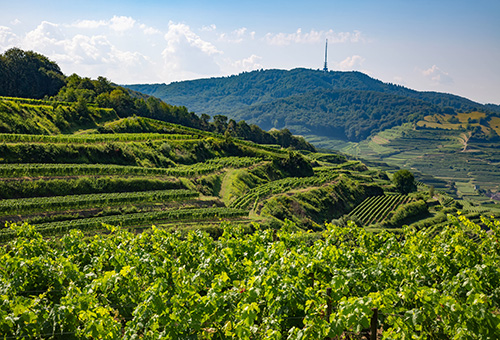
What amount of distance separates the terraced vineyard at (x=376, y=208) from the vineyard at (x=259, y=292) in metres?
67.9

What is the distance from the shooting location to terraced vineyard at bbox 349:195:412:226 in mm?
84506

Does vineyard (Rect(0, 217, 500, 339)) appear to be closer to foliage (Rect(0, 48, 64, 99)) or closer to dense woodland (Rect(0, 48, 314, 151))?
dense woodland (Rect(0, 48, 314, 151))

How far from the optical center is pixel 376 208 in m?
90.6

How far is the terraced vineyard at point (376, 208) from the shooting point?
84.5 metres

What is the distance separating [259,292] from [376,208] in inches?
3371

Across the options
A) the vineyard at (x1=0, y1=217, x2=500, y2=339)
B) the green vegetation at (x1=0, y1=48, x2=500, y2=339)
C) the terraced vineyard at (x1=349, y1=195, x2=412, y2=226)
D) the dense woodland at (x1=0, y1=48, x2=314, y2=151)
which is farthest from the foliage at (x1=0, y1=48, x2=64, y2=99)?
the vineyard at (x1=0, y1=217, x2=500, y2=339)

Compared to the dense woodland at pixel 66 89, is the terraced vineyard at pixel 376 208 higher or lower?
lower

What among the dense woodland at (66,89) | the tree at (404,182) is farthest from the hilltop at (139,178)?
the tree at (404,182)

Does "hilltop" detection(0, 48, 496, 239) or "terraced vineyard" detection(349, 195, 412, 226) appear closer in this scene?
"hilltop" detection(0, 48, 496, 239)

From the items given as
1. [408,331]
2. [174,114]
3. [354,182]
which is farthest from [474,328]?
[174,114]

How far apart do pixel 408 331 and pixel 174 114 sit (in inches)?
4896

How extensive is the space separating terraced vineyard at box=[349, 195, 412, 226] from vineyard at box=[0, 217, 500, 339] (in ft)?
223

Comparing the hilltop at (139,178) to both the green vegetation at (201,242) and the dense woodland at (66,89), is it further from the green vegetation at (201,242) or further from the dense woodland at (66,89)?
the dense woodland at (66,89)

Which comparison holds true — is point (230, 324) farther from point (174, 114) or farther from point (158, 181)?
point (174, 114)
